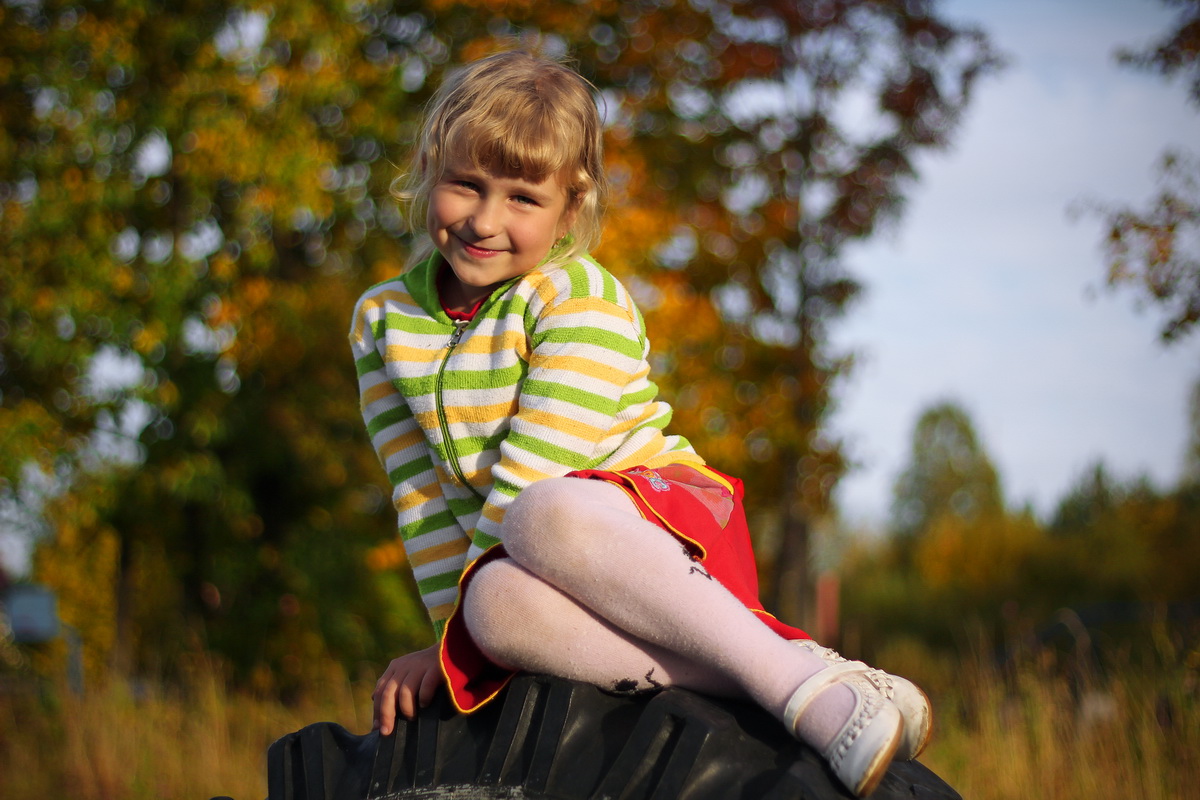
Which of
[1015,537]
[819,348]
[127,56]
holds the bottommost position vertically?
[1015,537]

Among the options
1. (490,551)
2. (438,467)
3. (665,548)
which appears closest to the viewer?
(665,548)

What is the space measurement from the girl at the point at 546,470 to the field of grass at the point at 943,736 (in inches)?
96.9

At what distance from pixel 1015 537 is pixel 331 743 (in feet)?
38.1

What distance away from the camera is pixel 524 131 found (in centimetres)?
196

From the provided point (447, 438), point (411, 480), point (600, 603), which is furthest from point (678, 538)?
point (411, 480)

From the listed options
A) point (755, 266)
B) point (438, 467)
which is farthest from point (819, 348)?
point (438, 467)

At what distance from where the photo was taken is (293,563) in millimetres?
8766

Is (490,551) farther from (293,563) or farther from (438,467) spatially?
(293,563)

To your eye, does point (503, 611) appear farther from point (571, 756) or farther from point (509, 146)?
point (509, 146)

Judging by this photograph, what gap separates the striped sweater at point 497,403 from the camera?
1.85 meters

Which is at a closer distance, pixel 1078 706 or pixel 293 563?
pixel 1078 706

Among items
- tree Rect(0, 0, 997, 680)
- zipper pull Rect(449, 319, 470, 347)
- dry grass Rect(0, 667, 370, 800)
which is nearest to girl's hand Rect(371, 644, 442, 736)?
zipper pull Rect(449, 319, 470, 347)

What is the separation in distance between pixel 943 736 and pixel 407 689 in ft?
11.5

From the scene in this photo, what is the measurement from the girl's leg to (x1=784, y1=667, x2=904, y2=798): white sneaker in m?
0.19
